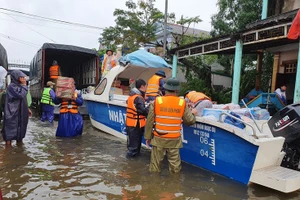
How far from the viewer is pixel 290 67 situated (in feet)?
35.4

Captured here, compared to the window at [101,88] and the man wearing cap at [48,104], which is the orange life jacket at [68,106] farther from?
the man wearing cap at [48,104]

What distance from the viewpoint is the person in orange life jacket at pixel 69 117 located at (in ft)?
21.1

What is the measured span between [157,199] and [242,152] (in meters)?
1.22

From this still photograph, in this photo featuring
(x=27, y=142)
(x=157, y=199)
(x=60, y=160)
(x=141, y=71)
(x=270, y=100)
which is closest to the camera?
(x=157, y=199)

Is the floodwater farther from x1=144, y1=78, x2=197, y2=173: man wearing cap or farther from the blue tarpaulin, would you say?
the blue tarpaulin

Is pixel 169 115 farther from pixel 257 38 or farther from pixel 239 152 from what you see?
pixel 257 38

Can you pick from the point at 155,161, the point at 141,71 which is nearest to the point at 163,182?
the point at 155,161

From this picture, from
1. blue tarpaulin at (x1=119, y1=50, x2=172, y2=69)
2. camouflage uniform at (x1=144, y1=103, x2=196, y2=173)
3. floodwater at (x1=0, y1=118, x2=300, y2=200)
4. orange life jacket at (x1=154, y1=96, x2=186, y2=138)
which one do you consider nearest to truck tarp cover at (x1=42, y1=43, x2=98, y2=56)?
blue tarpaulin at (x1=119, y1=50, x2=172, y2=69)

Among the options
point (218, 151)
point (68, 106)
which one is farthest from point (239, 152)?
point (68, 106)

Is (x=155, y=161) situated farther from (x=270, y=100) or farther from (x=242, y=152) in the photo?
(x=270, y=100)

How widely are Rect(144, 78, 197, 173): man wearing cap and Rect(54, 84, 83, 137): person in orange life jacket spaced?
9.55 ft

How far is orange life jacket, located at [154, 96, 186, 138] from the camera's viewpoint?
3.88m

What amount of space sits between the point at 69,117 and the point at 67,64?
803cm

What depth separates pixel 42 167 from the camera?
4387mm
